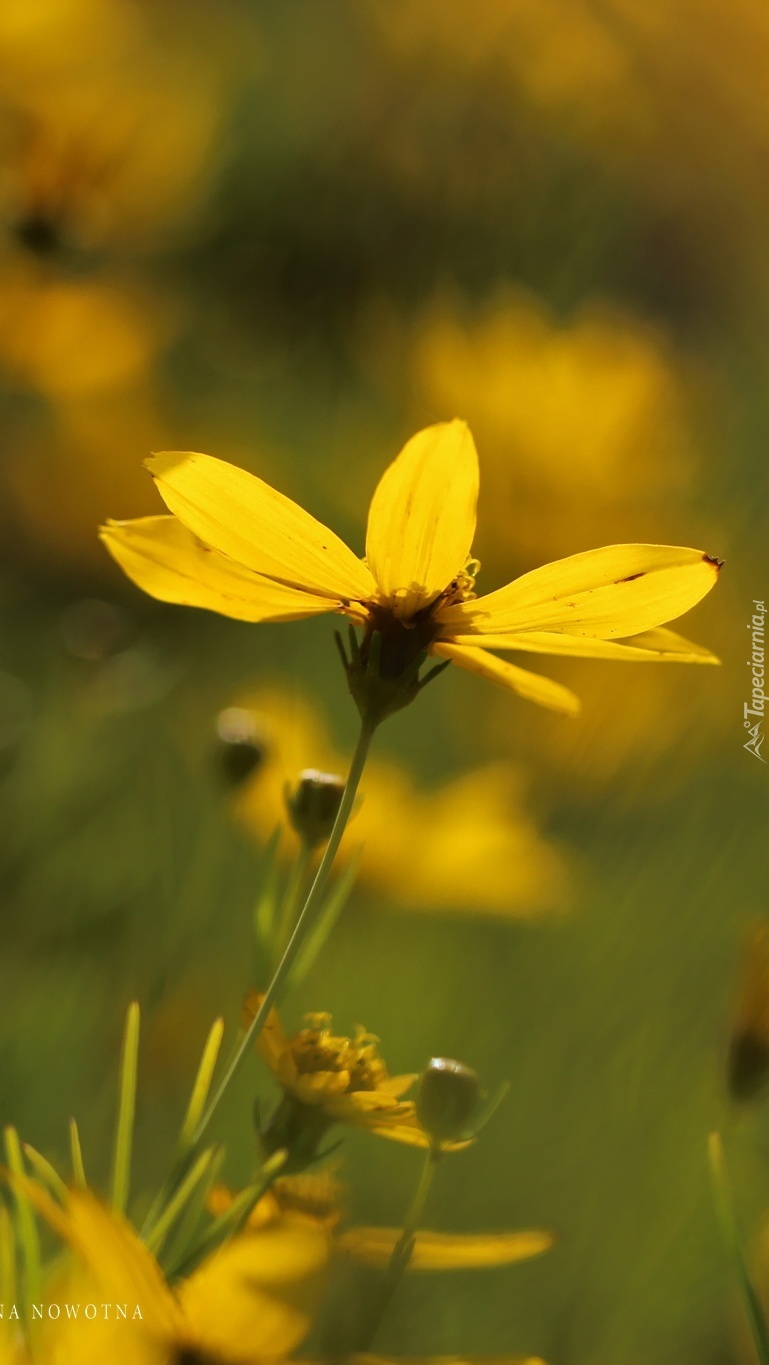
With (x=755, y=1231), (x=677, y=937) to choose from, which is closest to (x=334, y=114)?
(x=677, y=937)

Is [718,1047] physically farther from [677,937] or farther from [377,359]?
[377,359]

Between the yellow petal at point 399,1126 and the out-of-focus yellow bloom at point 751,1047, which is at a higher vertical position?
the out-of-focus yellow bloom at point 751,1047

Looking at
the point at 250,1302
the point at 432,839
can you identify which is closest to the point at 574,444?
the point at 432,839

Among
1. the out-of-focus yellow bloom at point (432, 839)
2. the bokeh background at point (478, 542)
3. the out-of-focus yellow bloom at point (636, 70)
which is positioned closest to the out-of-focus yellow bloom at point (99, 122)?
the bokeh background at point (478, 542)

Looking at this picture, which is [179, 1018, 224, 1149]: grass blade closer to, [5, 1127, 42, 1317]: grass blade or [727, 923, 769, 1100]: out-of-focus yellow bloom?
[5, 1127, 42, 1317]: grass blade

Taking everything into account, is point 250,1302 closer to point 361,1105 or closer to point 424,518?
point 361,1105

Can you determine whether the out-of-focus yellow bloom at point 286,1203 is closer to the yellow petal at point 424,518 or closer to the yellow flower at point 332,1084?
the yellow flower at point 332,1084
